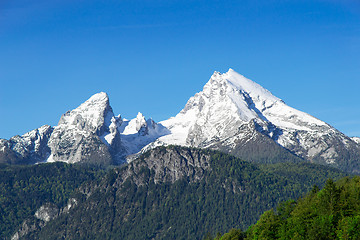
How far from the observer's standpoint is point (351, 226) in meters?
198
